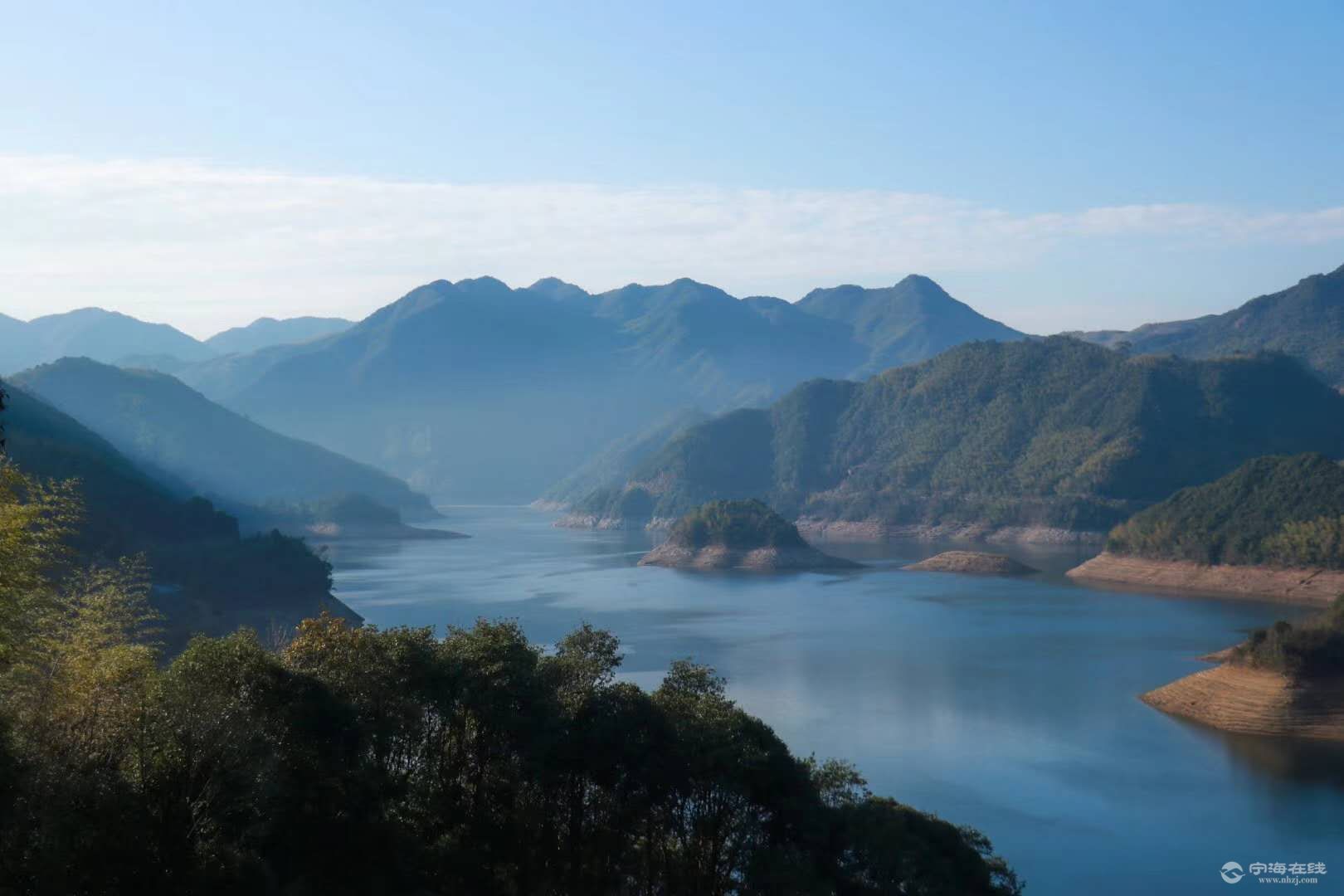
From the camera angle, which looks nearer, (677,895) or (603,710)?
(677,895)

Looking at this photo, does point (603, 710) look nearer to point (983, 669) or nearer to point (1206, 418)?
point (983, 669)

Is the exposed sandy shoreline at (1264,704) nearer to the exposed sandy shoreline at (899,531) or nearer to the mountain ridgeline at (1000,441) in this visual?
the exposed sandy shoreline at (899,531)

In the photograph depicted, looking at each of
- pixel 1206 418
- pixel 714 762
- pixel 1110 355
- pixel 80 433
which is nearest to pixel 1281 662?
pixel 714 762

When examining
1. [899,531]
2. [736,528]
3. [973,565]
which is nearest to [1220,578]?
[973,565]

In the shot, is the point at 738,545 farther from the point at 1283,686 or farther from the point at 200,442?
the point at 200,442

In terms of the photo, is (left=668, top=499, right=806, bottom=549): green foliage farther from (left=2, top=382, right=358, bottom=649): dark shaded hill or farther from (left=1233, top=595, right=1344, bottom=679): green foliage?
(left=1233, top=595, right=1344, bottom=679): green foliage

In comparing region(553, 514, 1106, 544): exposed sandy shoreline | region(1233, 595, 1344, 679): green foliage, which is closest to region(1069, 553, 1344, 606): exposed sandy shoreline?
region(553, 514, 1106, 544): exposed sandy shoreline
